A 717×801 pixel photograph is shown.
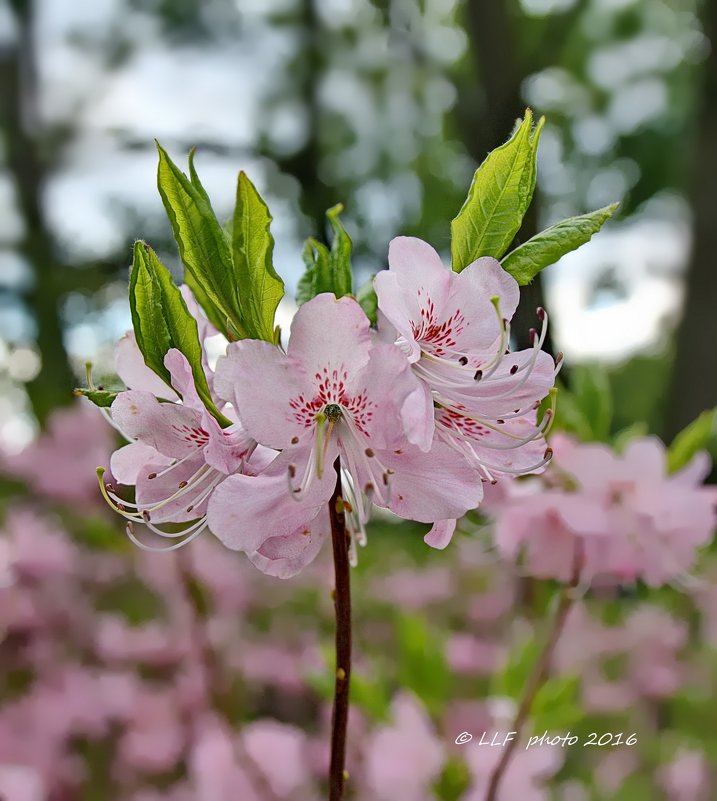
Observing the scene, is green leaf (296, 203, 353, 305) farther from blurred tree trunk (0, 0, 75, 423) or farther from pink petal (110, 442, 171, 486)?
blurred tree trunk (0, 0, 75, 423)

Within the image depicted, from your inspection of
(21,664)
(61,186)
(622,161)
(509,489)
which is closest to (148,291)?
(509,489)

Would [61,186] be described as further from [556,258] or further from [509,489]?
[556,258]

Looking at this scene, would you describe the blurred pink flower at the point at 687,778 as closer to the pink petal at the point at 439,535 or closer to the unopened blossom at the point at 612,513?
the unopened blossom at the point at 612,513

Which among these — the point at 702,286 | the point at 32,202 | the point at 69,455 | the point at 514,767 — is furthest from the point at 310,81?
the point at 514,767

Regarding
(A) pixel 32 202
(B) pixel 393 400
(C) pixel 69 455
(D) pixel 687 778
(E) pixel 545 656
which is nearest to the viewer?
(B) pixel 393 400

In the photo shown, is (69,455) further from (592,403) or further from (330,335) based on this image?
(330,335)
